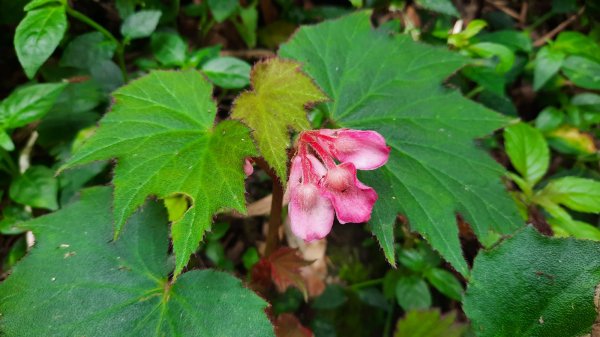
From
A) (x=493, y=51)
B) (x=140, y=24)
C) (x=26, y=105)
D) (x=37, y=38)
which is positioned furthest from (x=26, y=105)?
(x=493, y=51)

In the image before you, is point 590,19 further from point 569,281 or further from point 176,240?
point 176,240

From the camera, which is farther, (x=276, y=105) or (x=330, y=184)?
(x=276, y=105)

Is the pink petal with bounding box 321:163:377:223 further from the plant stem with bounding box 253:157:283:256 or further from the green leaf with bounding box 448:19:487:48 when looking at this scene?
the green leaf with bounding box 448:19:487:48

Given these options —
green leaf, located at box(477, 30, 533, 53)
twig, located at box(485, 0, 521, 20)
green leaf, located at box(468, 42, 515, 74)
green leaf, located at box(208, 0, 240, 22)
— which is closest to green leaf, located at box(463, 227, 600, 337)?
green leaf, located at box(468, 42, 515, 74)

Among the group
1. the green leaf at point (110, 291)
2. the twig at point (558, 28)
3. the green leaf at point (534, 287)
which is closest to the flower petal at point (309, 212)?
the green leaf at point (110, 291)

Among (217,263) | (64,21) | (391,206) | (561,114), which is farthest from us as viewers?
(561,114)

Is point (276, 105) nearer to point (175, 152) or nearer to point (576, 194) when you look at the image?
point (175, 152)

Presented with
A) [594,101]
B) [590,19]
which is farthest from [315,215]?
[590,19]
